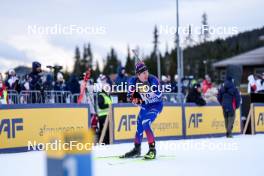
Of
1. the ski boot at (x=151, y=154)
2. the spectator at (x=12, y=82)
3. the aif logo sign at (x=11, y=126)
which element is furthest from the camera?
the spectator at (x=12, y=82)

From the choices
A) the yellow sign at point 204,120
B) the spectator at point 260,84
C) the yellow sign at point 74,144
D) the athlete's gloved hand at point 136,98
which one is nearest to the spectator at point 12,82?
the yellow sign at point 204,120

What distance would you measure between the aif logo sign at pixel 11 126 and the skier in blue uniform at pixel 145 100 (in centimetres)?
302

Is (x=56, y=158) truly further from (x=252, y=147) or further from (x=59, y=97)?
(x=59, y=97)

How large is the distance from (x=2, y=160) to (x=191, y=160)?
148 inches

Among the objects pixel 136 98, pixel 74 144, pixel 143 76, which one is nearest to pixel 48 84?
pixel 136 98

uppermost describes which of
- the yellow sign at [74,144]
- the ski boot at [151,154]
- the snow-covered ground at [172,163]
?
the yellow sign at [74,144]

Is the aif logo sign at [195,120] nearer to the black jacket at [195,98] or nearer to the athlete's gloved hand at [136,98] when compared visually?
the black jacket at [195,98]

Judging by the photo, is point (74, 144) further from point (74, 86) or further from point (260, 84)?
point (260, 84)

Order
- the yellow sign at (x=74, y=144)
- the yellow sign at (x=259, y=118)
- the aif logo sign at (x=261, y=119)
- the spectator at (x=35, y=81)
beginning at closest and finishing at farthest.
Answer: the yellow sign at (x=74, y=144) < the spectator at (x=35, y=81) < the yellow sign at (x=259, y=118) < the aif logo sign at (x=261, y=119)

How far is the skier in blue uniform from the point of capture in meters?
9.74

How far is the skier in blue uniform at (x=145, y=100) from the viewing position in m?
9.74

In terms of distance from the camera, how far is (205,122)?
1661 centimetres

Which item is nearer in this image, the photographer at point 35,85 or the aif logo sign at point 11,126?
the aif logo sign at point 11,126

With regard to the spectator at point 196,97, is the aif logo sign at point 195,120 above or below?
below
